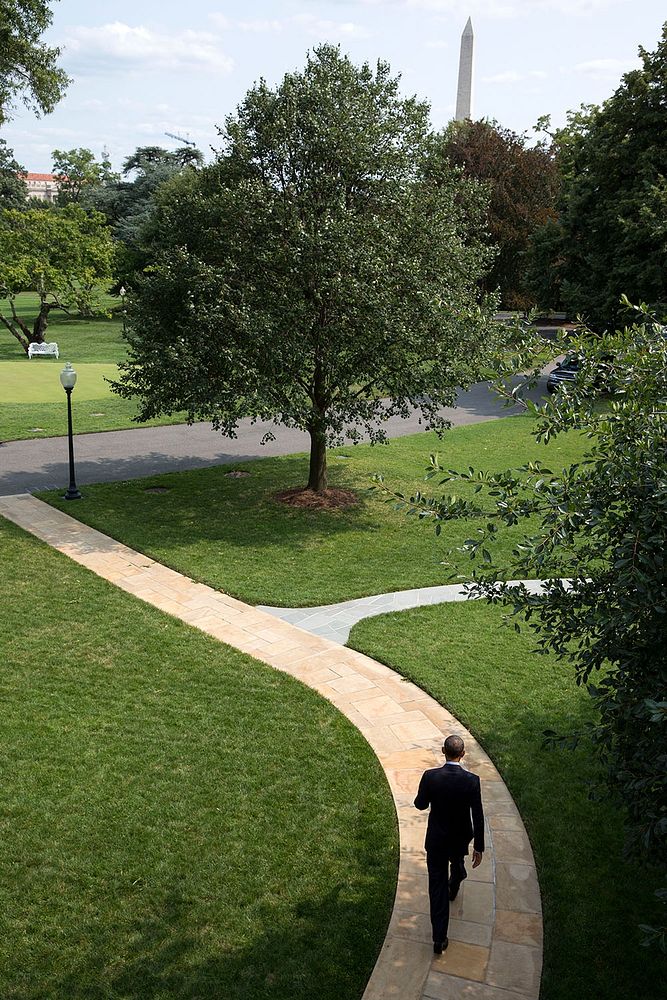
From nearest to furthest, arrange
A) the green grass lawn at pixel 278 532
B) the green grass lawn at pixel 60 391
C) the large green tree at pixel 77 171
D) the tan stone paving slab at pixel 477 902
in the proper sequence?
the tan stone paving slab at pixel 477 902, the green grass lawn at pixel 278 532, the green grass lawn at pixel 60 391, the large green tree at pixel 77 171

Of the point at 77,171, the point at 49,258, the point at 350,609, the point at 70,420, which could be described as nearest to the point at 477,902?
the point at 350,609

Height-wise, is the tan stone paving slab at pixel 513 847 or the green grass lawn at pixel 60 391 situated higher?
the green grass lawn at pixel 60 391

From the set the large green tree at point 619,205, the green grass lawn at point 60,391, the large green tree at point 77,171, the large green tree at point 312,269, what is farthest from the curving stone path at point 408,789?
the large green tree at point 77,171

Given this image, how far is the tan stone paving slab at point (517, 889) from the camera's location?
6738 millimetres

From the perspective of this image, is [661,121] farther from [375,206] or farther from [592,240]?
[375,206]

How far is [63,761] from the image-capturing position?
28.2 ft

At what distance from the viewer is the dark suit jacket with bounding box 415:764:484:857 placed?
6137mm

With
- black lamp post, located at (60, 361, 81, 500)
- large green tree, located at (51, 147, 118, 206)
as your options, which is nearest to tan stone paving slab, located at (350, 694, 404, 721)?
black lamp post, located at (60, 361, 81, 500)

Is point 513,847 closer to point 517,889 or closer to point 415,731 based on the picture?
point 517,889

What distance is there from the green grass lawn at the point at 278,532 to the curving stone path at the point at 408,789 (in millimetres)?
748

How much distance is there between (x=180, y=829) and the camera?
7.62 meters

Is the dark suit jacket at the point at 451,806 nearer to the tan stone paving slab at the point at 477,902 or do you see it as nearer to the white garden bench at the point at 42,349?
the tan stone paving slab at the point at 477,902

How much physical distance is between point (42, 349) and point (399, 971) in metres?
38.7

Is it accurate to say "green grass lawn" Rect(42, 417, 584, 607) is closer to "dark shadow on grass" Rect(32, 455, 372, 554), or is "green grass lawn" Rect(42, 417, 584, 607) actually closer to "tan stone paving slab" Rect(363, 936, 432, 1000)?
"dark shadow on grass" Rect(32, 455, 372, 554)
